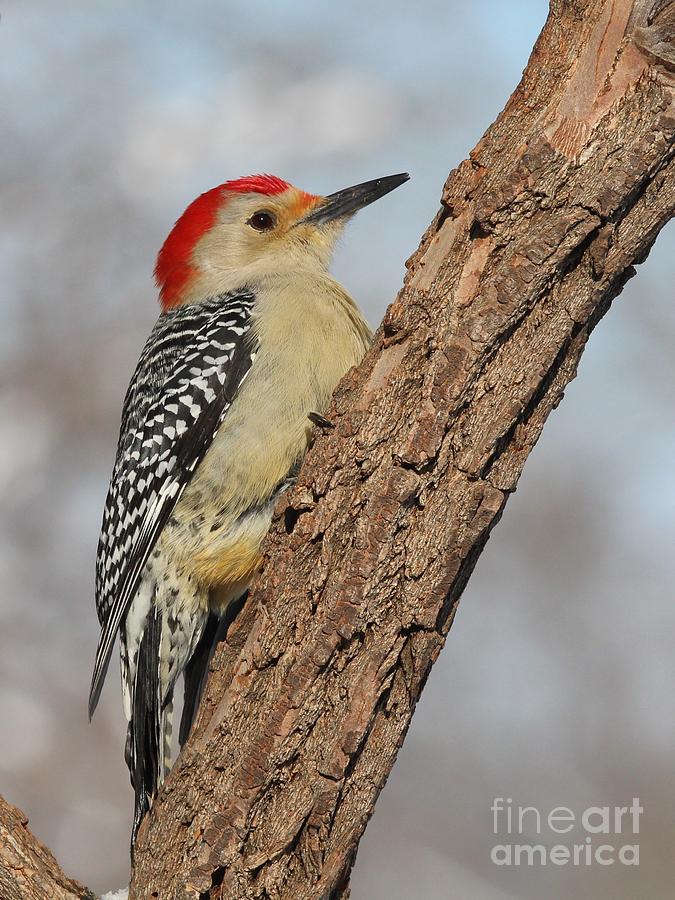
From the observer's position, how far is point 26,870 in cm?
356

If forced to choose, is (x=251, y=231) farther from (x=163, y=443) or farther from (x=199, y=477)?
(x=199, y=477)

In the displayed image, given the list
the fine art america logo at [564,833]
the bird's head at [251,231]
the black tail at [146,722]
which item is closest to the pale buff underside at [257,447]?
the black tail at [146,722]

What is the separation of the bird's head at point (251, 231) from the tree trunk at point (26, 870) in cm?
319

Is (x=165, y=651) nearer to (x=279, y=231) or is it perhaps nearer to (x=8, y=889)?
(x=8, y=889)

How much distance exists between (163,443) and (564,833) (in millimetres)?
4261

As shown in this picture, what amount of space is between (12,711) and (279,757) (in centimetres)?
530

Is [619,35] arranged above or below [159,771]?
above

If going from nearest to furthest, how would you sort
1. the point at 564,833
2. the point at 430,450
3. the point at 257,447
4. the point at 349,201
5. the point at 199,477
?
the point at 430,450 < the point at 257,447 < the point at 199,477 < the point at 349,201 < the point at 564,833

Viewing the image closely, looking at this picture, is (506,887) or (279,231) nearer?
(279,231)

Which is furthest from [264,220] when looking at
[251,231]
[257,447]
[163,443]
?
[257,447]

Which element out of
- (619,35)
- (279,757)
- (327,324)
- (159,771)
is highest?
(327,324)

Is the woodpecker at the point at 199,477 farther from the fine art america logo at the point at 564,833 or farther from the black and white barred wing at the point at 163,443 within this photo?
the fine art america logo at the point at 564,833

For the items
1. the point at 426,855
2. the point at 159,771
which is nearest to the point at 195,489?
the point at 159,771

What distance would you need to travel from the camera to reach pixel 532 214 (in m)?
3.39
